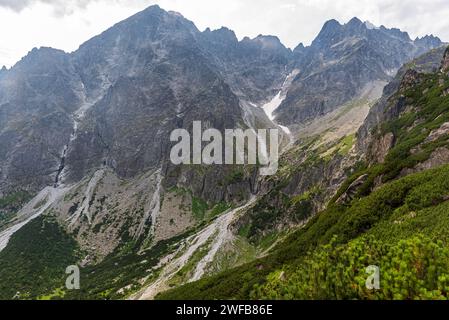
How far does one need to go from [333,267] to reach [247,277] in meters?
80.8

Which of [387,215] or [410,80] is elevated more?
[410,80]

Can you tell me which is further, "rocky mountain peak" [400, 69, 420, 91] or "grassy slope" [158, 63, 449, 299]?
"rocky mountain peak" [400, 69, 420, 91]

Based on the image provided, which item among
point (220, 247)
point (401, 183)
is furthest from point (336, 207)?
point (220, 247)

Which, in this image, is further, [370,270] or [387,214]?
[387,214]

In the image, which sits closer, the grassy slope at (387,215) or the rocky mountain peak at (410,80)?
the grassy slope at (387,215)

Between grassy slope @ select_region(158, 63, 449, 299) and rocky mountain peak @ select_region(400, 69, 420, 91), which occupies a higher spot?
rocky mountain peak @ select_region(400, 69, 420, 91)

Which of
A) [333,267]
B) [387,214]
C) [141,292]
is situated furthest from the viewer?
[141,292]

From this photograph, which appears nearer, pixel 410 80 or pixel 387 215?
pixel 387 215

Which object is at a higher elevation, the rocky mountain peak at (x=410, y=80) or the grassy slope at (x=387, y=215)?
the rocky mountain peak at (x=410, y=80)
